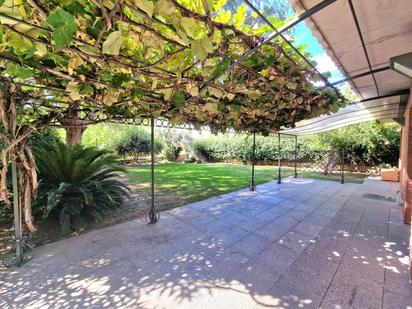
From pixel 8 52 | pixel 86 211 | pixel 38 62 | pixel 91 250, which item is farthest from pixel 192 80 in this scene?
pixel 86 211

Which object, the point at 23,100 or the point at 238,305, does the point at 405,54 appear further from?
the point at 23,100

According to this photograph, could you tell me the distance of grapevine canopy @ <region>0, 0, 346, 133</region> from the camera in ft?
3.12

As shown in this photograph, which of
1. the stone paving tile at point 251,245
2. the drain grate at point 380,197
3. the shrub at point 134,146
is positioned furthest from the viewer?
the shrub at point 134,146

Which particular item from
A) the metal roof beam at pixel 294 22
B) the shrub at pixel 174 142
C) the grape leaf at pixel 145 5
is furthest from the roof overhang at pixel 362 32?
the shrub at pixel 174 142

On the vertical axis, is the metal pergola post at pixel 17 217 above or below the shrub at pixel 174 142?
below

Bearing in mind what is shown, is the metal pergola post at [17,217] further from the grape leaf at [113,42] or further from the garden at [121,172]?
the grape leaf at [113,42]

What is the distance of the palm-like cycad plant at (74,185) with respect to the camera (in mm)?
3281

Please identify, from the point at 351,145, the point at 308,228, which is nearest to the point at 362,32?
the point at 308,228

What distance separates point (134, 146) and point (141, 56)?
13.6 metres

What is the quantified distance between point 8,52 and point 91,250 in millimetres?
2345

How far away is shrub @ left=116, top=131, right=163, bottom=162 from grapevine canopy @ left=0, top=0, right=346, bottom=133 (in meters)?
11.8

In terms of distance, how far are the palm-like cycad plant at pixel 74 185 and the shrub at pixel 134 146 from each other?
1017cm

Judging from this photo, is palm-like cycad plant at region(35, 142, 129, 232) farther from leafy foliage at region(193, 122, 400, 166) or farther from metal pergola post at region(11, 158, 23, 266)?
leafy foliage at region(193, 122, 400, 166)

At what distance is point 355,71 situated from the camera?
8.04 feet
